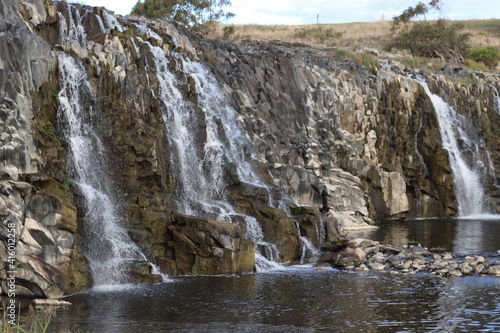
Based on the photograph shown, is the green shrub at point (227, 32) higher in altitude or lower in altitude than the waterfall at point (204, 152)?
higher

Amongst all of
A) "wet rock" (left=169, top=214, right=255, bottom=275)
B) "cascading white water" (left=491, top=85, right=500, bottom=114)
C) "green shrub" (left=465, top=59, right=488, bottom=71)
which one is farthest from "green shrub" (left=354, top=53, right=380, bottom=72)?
"wet rock" (left=169, top=214, right=255, bottom=275)

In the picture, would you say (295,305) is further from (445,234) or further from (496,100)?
(496,100)

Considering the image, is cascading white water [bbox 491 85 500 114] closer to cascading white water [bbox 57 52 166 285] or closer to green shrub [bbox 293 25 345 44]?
green shrub [bbox 293 25 345 44]

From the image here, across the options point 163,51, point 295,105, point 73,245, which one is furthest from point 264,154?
point 73,245

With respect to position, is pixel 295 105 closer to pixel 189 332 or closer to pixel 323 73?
pixel 323 73

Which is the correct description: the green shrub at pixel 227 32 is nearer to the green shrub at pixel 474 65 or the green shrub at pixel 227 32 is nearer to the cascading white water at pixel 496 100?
the green shrub at pixel 474 65

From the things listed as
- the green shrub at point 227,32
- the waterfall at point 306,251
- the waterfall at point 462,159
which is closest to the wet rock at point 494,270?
the waterfall at point 306,251

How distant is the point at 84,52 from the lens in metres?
33.9

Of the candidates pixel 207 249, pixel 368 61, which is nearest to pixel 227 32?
pixel 368 61

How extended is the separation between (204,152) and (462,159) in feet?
91.2

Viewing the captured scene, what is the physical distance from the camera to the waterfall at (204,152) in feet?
109

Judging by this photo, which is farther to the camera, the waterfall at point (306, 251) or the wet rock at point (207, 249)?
the waterfall at point (306, 251)

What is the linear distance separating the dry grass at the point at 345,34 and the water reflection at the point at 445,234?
107ft

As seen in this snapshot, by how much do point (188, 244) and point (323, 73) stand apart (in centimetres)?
2690
